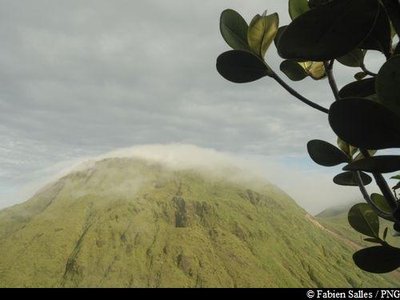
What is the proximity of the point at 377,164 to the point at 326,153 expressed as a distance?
79cm

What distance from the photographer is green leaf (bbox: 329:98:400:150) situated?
1.13 m

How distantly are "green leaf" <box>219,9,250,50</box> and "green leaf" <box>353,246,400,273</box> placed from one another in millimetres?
1237

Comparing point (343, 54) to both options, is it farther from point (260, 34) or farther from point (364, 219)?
point (364, 219)

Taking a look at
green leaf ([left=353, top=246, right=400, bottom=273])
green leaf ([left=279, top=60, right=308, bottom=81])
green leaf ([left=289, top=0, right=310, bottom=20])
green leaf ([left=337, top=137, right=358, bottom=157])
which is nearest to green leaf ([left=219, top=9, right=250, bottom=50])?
green leaf ([left=289, top=0, right=310, bottom=20])

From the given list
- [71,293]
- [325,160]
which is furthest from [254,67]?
[71,293]

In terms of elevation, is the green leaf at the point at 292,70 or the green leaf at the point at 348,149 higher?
the green leaf at the point at 292,70

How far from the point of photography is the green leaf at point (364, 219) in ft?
7.76

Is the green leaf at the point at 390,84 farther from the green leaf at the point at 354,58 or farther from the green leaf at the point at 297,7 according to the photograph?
the green leaf at the point at 354,58

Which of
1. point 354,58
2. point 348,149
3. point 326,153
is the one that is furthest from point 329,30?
point 348,149

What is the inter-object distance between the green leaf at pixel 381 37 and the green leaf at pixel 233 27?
19.5 inches

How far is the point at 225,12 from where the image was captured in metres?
1.72

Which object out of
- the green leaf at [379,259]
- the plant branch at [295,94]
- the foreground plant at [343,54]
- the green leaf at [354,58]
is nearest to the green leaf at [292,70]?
the green leaf at [354,58]

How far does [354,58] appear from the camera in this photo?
1.95 meters

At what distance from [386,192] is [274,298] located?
189 inches
